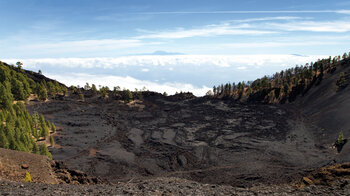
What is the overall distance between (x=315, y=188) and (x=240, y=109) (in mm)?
74162

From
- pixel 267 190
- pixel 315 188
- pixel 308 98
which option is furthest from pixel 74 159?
pixel 308 98

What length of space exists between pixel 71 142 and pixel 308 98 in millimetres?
90315

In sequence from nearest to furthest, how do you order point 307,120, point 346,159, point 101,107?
point 346,159 → point 307,120 → point 101,107

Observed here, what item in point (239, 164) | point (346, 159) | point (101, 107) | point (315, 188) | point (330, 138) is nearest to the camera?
point (315, 188)

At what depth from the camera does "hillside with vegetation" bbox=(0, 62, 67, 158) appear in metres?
34.6

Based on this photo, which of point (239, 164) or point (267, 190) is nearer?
point (267, 190)

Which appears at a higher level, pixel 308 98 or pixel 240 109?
pixel 308 98

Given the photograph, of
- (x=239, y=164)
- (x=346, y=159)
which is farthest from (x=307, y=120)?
(x=239, y=164)

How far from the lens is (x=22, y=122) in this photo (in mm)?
49312

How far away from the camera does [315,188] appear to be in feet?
57.9

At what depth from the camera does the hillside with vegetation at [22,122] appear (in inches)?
1363

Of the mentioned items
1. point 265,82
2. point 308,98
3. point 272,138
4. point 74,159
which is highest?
point 265,82

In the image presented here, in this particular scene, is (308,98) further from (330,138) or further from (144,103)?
(144,103)

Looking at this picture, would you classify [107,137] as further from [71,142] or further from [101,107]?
[101,107]
